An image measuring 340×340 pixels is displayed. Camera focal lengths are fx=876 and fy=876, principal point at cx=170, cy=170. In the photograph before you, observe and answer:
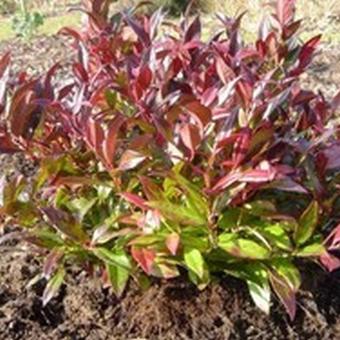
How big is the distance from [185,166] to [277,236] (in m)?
0.35

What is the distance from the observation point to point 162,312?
8.91ft

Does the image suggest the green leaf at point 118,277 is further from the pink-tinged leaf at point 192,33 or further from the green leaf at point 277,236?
the pink-tinged leaf at point 192,33

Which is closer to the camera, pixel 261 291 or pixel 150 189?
pixel 150 189

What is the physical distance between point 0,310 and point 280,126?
3.45 ft

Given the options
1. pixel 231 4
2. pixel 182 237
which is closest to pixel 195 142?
pixel 182 237

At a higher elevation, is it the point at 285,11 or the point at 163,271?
the point at 285,11

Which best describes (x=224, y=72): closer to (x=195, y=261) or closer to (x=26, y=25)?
(x=195, y=261)

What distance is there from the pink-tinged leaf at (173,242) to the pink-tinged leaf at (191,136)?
0.25 m

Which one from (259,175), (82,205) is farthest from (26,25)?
(259,175)

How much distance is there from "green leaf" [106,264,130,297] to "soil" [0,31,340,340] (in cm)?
15

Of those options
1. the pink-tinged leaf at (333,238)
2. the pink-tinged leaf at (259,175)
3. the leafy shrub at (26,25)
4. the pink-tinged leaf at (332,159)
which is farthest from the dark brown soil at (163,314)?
the leafy shrub at (26,25)

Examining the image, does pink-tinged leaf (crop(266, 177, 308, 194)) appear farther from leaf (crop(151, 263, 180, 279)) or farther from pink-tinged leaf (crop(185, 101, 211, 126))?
leaf (crop(151, 263, 180, 279))

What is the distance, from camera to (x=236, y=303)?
2.76 metres

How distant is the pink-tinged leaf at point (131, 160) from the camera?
96.3 inches
